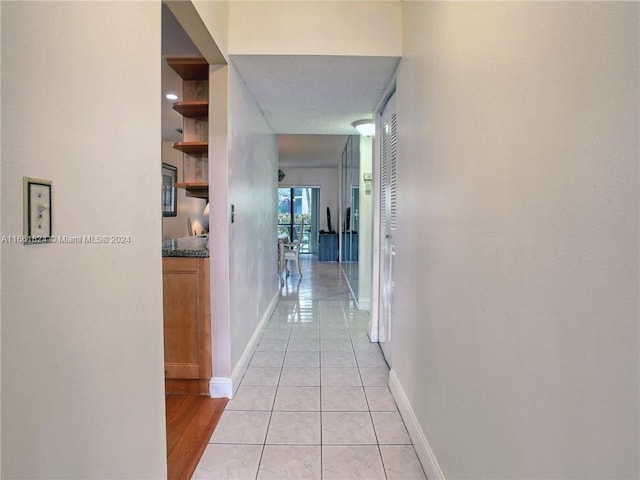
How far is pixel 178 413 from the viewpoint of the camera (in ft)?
6.64

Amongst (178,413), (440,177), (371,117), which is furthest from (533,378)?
(371,117)

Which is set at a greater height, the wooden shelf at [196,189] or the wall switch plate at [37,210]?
the wooden shelf at [196,189]

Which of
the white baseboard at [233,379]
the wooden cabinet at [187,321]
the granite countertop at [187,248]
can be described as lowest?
the white baseboard at [233,379]

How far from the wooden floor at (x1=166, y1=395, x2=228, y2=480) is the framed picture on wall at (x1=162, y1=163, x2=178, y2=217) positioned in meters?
4.33

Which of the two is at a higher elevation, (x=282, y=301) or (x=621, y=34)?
(x=621, y=34)

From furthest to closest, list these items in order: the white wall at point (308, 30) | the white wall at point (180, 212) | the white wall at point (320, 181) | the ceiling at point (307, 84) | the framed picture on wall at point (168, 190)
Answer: the white wall at point (320, 181), the white wall at point (180, 212), the framed picture on wall at point (168, 190), the ceiling at point (307, 84), the white wall at point (308, 30)

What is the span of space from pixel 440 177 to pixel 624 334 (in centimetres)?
92

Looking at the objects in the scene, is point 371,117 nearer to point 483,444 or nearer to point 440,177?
point 440,177

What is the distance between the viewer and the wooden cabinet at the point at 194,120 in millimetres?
2266

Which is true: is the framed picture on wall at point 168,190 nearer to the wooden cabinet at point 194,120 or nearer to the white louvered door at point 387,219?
the wooden cabinet at point 194,120

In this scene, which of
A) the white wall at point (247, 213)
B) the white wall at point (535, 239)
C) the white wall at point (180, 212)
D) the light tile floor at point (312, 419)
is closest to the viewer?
the white wall at point (535, 239)

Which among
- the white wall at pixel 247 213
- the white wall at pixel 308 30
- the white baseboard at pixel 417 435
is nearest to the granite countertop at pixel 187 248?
the white wall at pixel 247 213

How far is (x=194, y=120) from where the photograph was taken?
2.51 metres

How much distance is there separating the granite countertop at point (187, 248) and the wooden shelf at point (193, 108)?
887 mm
